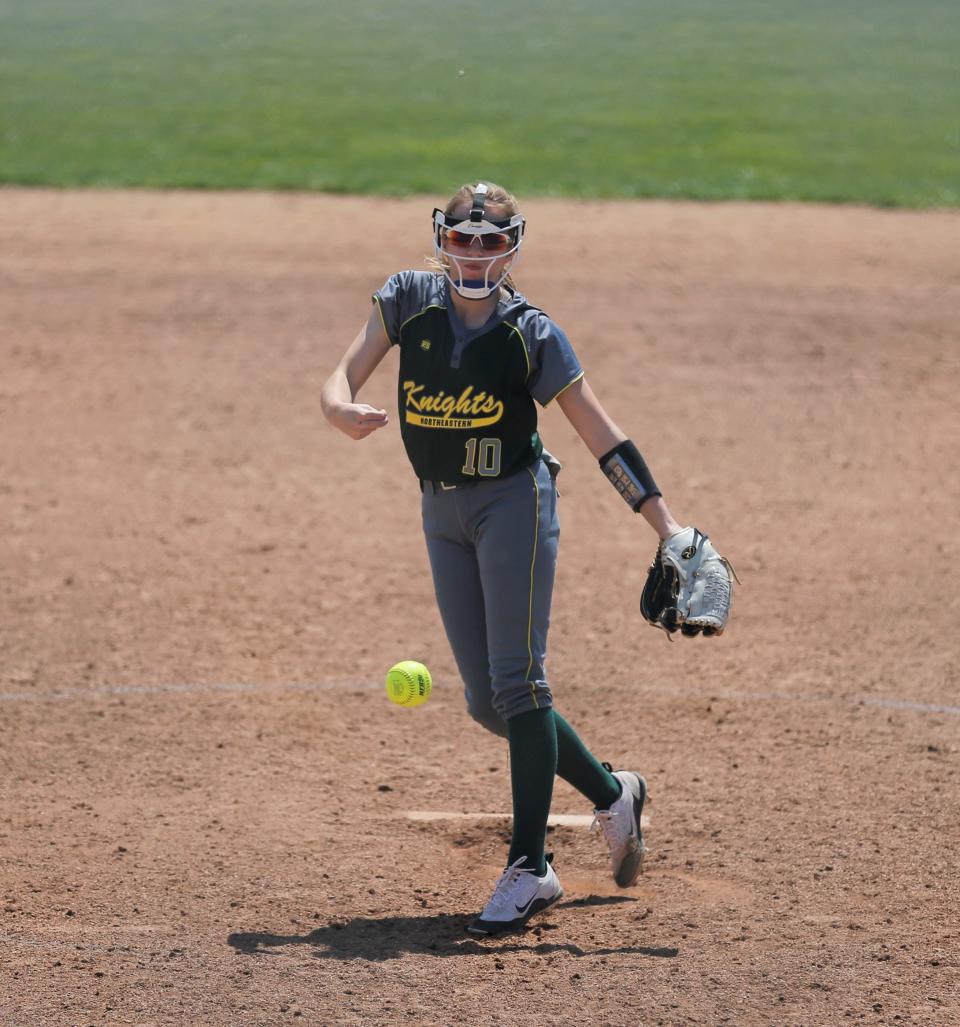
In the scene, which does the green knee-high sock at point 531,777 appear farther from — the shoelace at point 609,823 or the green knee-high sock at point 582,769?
the shoelace at point 609,823

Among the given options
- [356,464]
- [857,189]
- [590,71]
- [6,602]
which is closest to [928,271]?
[857,189]

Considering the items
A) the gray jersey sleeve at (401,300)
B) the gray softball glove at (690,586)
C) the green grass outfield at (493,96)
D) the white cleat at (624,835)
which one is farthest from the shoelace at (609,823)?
the green grass outfield at (493,96)

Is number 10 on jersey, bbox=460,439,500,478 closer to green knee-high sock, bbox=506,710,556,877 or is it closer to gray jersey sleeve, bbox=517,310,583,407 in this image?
gray jersey sleeve, bbox=517,310,583,407

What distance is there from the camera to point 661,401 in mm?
11211

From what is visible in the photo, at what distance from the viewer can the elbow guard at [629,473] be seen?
488cm

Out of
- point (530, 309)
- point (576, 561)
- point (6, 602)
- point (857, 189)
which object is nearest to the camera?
point (530, 309)

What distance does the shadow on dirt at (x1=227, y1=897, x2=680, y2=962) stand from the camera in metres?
4.77

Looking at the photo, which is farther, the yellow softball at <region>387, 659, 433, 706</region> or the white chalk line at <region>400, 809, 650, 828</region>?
the white chalk line at <region>400, 809, 650, 828</region>

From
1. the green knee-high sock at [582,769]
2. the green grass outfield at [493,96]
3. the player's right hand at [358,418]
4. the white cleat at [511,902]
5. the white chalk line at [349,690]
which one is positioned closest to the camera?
the player's right hand at [358,418]

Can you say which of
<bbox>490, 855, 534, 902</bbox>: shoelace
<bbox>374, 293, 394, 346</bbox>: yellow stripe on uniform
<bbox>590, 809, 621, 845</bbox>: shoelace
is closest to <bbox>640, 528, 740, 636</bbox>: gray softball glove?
<bbox>590, 809, 621, 845</bbox>: shoelace

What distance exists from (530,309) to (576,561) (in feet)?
12.9

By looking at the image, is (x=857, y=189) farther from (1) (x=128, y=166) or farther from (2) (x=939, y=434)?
(1) (x=128, y=166)

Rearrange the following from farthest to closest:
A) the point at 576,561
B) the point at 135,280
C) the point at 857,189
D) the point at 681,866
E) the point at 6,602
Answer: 1. the point at 857,189
2. the point at 135,280
3. the point at 576,561
4. the point at 6,602
5. the point at 681,866

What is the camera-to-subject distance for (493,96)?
2364cm
